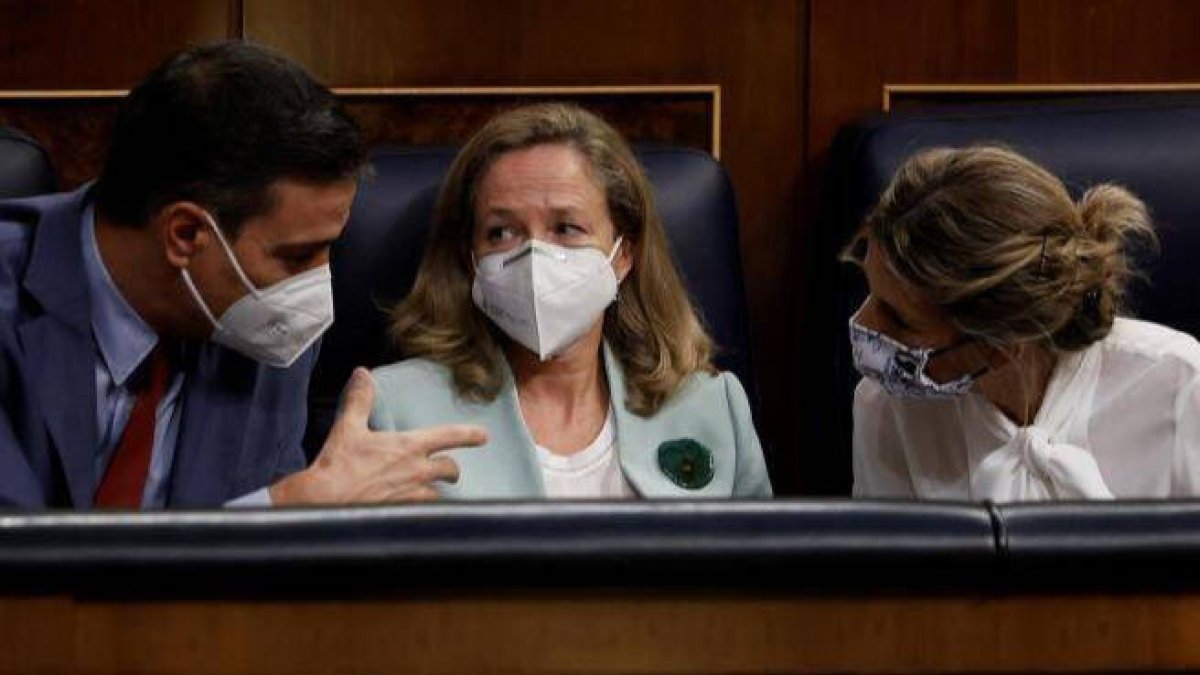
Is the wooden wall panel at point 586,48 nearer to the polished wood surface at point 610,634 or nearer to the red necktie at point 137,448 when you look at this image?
the red necktie at point 137,448

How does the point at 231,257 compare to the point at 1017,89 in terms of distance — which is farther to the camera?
the point at 1017,89

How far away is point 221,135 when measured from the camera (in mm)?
1886

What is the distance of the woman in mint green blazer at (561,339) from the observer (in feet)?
7.01

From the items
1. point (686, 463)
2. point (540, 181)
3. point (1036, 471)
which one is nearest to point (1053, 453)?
point (1036, 471)

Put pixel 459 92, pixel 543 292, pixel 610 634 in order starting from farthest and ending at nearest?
pixel 459 92, pixel 543 292, pixel 610 634

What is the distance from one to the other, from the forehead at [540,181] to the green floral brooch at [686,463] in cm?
29

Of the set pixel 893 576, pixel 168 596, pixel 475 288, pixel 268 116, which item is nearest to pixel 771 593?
pixel 893 576

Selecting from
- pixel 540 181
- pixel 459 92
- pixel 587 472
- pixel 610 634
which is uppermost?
pixel 459 92

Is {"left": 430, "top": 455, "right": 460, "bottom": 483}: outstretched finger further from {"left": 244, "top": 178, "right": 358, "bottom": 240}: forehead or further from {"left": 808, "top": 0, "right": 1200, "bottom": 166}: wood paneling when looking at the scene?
{"left": 808, "top": 0, "right": 1200, "bottom": 166}: wood paneling

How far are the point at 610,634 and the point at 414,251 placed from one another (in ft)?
4.08

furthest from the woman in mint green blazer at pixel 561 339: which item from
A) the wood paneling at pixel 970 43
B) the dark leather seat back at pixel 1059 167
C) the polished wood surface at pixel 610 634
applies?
the polished wood surface at pixel 610 634

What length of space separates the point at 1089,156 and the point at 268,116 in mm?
956

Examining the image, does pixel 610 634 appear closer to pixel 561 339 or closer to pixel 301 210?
pixel 301 210

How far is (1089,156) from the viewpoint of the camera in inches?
88.9
